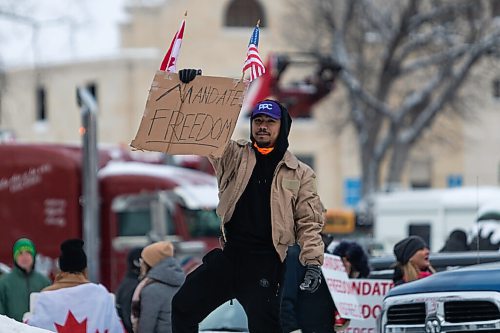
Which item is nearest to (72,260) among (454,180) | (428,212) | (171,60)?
(171,60)

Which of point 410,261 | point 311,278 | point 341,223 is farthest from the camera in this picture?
point 341,223

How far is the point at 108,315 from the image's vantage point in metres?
9.63

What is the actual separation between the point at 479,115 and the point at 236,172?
4592cm

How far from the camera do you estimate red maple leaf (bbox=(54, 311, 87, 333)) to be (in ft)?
31.2

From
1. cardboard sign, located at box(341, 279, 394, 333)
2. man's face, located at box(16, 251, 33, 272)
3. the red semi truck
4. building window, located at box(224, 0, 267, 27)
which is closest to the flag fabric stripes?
cardboard sign, located at box(341, 279, 394, 333)

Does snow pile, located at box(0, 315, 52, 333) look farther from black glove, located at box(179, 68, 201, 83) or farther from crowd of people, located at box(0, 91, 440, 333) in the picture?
black glove, located at box(179, 68, 201, 83)

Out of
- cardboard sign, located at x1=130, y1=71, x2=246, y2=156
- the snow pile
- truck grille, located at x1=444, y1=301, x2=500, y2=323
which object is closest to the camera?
the snow pile

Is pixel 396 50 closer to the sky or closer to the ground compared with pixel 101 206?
closer to the sky

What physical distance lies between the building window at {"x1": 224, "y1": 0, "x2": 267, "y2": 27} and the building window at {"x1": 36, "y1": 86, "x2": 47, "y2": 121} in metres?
8.11

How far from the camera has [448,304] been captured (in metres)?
8.38

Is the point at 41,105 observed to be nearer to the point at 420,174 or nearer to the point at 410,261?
the point at 420,174

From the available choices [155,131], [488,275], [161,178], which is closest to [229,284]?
[155,131]

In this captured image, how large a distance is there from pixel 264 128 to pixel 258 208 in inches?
17.8

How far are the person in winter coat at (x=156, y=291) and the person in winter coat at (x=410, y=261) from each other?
1.61m
